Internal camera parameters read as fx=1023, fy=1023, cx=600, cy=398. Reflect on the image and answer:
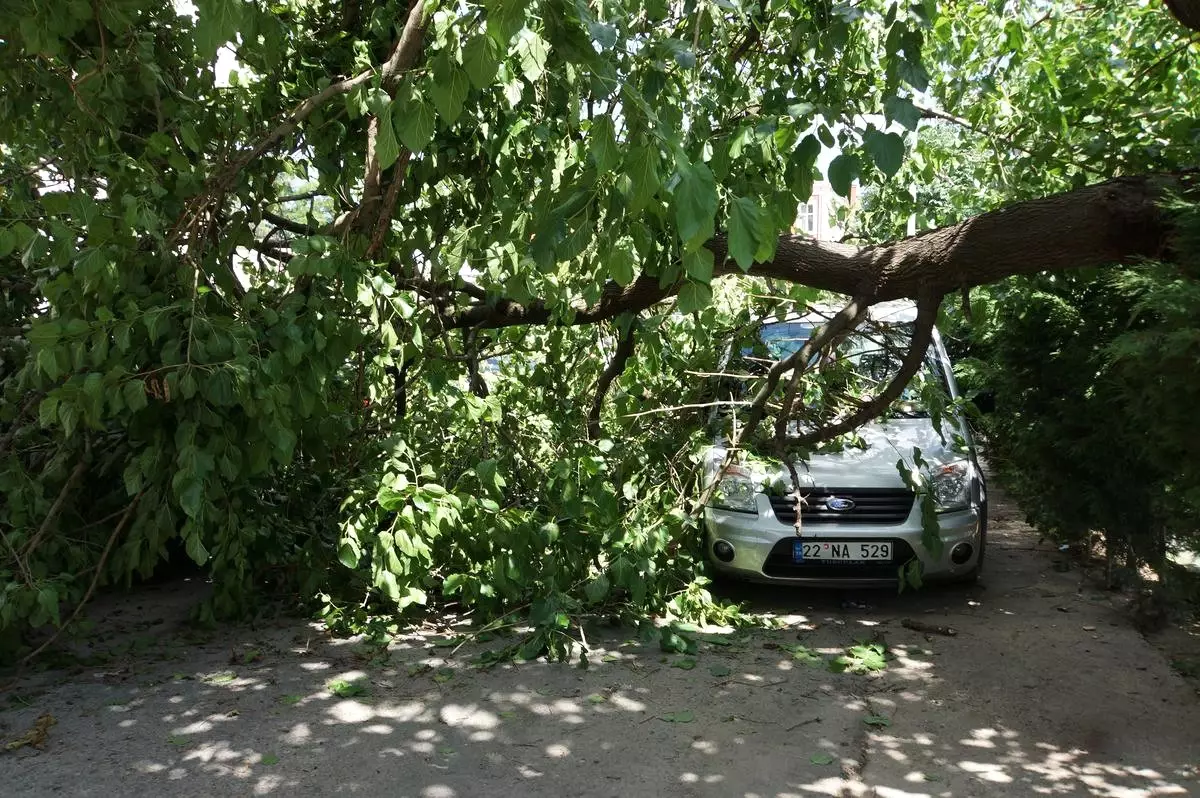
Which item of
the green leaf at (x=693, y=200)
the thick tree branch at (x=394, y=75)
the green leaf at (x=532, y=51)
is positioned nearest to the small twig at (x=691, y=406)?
the thick tree branch at (x=394, y=75)

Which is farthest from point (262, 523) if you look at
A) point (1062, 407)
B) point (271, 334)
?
point (1062, 407)

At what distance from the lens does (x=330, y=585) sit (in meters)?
6.94

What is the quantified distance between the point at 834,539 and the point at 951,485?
100 cm

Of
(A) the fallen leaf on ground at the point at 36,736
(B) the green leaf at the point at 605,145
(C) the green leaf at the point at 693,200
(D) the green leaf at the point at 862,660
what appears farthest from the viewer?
(D) the green leaf at the point at 862,660

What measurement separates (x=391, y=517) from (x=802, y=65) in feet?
13.4

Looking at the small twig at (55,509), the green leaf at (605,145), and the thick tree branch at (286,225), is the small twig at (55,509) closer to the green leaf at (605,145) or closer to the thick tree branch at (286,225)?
the thick tree branch at (286,225)

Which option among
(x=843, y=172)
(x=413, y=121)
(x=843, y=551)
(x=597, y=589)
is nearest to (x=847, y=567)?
(x=843, y=551)

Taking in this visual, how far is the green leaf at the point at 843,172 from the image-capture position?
3268 millimetres

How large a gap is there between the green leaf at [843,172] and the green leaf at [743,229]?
80cm

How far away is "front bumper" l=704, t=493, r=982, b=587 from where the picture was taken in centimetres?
702

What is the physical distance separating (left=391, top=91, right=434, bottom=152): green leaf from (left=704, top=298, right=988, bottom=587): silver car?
404cm

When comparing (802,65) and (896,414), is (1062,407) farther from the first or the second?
(802,65)

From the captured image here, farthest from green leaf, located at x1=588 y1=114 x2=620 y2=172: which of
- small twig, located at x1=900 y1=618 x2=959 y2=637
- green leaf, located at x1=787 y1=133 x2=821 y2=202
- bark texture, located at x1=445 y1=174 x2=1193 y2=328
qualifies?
small twig, located at x1=900 y1=618 x2=959 y2=637

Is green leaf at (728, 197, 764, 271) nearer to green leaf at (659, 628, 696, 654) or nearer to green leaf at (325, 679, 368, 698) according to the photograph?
green leaf at (325, 679, 368, 698)
